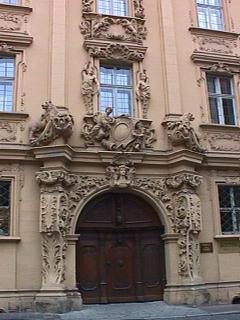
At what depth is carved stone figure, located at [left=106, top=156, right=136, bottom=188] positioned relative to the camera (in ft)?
39.8

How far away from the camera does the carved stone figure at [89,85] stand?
1266 cm

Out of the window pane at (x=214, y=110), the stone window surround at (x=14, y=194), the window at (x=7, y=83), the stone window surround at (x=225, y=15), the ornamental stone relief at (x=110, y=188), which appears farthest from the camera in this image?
the stone window surround at (x=225, y=15)

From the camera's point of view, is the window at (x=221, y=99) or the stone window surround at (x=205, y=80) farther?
the window at (x=221, y=99)

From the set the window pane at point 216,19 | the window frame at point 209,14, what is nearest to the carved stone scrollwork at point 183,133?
the window frame at point 209,14

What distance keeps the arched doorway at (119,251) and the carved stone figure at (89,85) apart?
2.60 m

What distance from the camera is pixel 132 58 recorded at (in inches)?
528

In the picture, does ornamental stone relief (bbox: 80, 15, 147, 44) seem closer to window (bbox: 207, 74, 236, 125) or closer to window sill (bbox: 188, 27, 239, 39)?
window sill (bbox: 188, 27, 239, 39)

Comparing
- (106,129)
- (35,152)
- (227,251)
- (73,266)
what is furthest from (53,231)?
(227,251)

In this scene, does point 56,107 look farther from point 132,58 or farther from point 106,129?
point 132,58

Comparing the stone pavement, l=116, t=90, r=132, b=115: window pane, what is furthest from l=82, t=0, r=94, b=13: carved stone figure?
the stone pavement

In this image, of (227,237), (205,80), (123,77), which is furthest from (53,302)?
(205,80)

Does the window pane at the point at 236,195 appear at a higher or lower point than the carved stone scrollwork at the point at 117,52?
lower

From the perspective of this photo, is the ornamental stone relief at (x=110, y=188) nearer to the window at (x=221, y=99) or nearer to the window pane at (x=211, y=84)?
the window at (x=221, y=99)

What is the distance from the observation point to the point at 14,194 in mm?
11555
